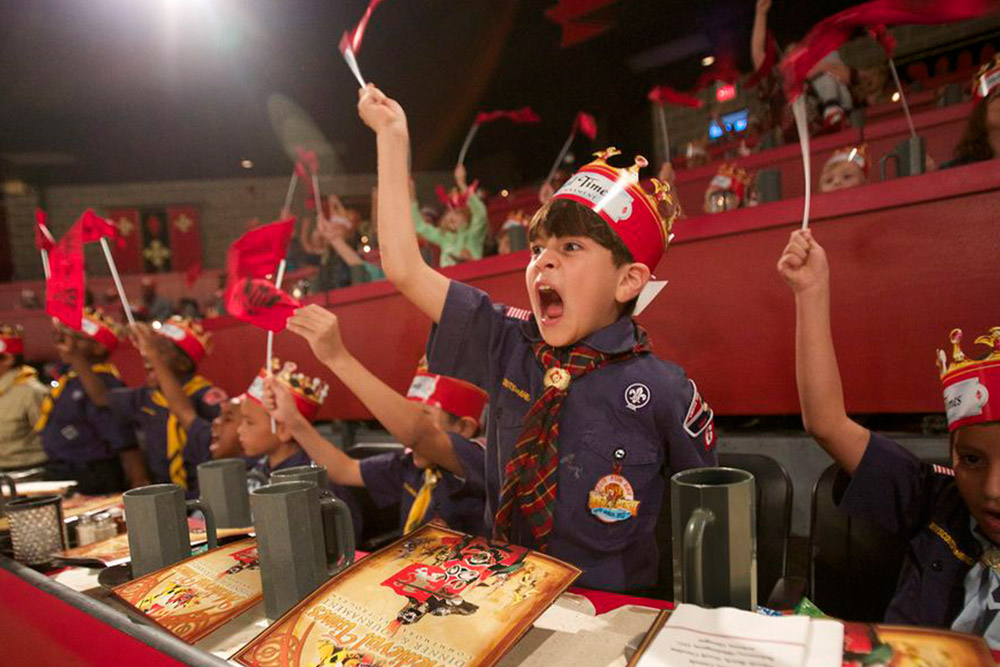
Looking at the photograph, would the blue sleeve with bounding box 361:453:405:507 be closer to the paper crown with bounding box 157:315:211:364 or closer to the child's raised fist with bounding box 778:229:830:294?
the child's raised fist with bounding box 778:229:830:294

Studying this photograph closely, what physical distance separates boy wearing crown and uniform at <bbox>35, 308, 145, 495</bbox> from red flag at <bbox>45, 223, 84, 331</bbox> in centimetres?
150

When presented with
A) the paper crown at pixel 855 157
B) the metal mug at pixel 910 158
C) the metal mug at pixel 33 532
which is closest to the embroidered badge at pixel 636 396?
the metal mug at pixel 33 532

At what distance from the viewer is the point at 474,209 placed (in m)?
4.38

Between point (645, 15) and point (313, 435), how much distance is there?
5.93 metres

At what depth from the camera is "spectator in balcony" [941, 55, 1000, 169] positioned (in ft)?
6.14

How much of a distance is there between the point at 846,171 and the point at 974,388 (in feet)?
5.04

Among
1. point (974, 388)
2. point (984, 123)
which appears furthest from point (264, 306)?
point (984, 123)

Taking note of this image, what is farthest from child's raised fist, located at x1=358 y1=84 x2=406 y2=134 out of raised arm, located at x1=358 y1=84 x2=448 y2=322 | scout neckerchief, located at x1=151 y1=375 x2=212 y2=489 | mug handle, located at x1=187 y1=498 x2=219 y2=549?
scout neckerchief, located at x1=151 y1=375 x2=212 y2=489

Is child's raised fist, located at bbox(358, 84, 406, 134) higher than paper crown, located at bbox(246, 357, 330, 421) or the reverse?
higher

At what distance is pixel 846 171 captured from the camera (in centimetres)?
232

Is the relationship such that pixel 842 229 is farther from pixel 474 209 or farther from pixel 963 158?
pixel 474 209

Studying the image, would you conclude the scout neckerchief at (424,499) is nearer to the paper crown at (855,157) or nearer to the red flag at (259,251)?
the red flag at (259,251)

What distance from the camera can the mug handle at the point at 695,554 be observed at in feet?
2.13

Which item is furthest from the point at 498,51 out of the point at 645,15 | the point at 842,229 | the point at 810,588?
the point at 810,588
